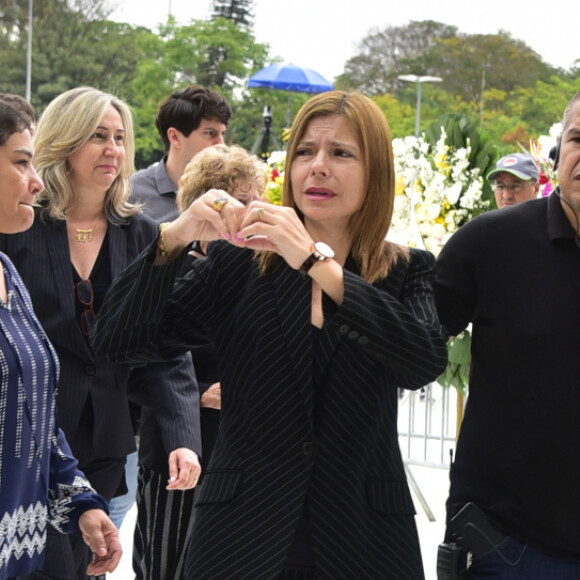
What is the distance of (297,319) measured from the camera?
212 centimetres

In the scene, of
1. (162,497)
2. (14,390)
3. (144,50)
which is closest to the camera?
(14,390)

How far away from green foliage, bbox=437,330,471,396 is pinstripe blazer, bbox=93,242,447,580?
3129 millimetres

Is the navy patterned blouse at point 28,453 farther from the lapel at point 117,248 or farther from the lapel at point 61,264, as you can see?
the lapel at point 117,248

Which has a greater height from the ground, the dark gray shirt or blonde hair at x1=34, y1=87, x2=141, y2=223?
blonde hair at x1=34, y1=87, x2=141, y2=223

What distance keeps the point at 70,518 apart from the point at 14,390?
0.37m

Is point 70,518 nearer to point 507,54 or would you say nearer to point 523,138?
point 523,138

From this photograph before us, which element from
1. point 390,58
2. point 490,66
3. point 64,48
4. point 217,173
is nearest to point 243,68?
point 64,48

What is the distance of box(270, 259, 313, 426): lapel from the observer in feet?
6.86

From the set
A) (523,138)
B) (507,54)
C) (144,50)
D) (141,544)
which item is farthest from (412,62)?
(141,544)

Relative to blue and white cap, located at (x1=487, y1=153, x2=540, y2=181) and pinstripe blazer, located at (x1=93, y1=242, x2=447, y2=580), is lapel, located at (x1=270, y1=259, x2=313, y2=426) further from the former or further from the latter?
blue and white cap, located at (x1=487, y1=153, x2=540, y2=181)

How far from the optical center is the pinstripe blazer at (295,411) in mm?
2051

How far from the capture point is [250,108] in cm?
3869

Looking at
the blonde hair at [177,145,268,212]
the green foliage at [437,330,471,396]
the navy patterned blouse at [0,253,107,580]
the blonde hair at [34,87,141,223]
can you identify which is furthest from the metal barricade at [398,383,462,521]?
the navy patterned blouse at [0,253,107,580]

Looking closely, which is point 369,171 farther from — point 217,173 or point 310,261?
point 217,173
